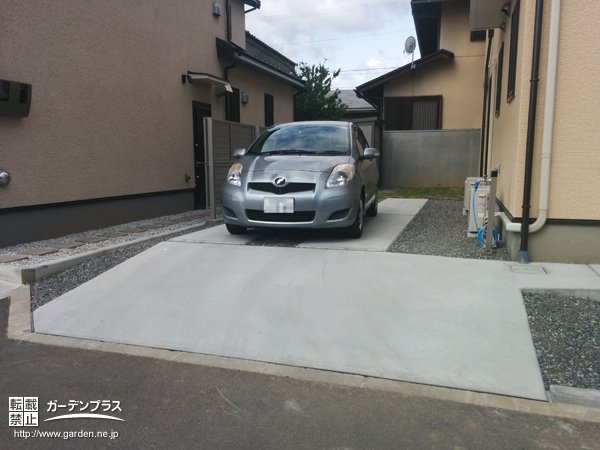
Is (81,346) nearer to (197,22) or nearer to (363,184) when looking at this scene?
(363,184)

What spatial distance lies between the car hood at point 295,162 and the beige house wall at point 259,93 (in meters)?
6.60

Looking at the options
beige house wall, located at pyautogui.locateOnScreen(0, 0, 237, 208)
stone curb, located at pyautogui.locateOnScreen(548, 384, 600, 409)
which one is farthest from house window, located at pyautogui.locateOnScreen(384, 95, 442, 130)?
stone curb, located at pyautogui.locateOnScreen(548, 384, 600, 409)

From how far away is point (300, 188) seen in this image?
6266mm

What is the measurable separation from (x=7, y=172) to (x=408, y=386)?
5.90 meters

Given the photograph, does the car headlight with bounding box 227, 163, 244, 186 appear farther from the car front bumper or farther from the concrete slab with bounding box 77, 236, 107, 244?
the concrete slab with bounding box 77, 236, 107, 244

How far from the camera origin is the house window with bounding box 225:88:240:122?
1270 centimetres

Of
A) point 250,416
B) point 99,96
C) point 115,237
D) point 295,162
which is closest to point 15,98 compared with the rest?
point 99,96

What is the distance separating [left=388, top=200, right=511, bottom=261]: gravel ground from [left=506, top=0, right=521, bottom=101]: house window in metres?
1.88

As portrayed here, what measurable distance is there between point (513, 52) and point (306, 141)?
9.44ft

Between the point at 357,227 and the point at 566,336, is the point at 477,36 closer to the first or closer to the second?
the point at 357,227

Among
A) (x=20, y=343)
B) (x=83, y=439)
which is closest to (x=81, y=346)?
(x=20, y=343)

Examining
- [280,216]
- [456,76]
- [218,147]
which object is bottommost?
[280,216]

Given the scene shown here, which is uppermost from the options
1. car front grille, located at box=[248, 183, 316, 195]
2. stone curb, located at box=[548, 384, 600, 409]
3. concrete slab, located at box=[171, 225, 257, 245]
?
car front grille, located at box=[248, 183, 316, 195]

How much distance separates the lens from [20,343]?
4160 millimetres
